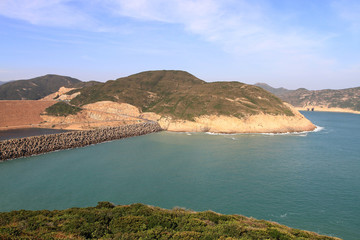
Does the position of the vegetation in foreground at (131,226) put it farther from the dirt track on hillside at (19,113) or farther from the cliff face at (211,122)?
the dirt track on hillside at (19,113)

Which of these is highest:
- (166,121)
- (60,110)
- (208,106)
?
(208,106)

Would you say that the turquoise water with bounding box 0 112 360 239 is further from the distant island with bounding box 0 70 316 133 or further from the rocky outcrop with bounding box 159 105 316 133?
the distant island with bounding box 0 70 316 133

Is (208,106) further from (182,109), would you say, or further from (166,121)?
(166,121)

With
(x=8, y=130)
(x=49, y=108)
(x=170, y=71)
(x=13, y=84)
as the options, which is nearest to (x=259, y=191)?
(x=8, y=130)

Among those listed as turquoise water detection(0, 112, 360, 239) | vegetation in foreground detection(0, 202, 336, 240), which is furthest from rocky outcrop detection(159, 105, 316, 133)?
vegetation in foreground detection(0, 202, 336, 240)

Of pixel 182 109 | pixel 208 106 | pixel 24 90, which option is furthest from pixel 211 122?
pixel 24 90

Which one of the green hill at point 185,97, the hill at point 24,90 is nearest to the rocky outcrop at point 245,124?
the green hill at point 185,97
